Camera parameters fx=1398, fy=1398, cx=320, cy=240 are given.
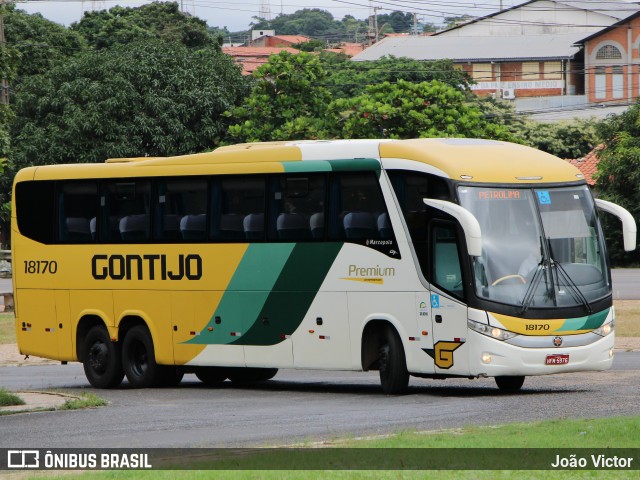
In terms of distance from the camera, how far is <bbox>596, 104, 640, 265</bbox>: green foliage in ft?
197

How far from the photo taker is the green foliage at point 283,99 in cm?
5722

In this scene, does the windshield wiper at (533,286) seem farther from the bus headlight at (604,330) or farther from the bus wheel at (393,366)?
the bus wheel at (393,366)

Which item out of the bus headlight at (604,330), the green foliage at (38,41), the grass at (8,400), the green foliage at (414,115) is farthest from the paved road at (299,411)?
the green foliage at (38,41)

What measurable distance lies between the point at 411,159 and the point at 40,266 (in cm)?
749

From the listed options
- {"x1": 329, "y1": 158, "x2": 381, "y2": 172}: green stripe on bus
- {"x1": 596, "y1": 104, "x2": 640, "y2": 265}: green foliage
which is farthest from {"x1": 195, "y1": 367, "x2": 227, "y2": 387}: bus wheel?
{"x1": 596, "y1": 104, "x2": 640, "y2": 265}: green foliage

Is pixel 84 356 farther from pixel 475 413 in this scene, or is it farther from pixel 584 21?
pixel 584 21

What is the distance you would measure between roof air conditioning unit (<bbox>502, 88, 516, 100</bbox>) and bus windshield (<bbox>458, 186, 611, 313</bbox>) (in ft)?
299

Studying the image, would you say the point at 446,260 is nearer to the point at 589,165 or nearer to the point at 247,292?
the point at 247,292

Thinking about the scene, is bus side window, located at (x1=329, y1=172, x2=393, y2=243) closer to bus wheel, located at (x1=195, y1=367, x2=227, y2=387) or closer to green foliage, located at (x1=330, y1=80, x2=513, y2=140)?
Answer: bus wheel, located at (x1=195, y1=367, x2=227, y2=387)

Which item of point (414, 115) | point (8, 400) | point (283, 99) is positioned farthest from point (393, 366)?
point (283, 99)

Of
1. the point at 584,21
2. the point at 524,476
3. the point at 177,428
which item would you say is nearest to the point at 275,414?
the point at 177,428

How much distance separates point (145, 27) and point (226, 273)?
73.8 meters

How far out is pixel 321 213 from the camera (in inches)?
774

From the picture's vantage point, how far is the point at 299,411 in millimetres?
16984
